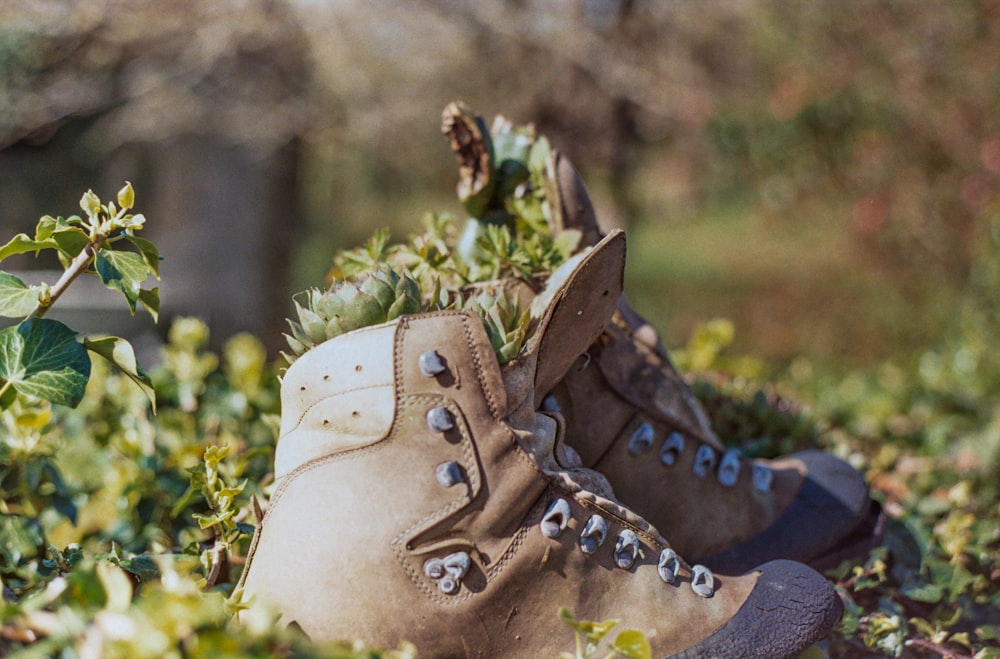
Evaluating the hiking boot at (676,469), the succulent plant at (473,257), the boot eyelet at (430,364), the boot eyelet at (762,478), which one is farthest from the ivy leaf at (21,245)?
the boot eyelet at (762,478)

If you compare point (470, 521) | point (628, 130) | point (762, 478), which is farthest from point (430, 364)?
point (628, 130)

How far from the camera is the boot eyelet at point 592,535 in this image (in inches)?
44.1

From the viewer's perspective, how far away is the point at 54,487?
1.58 m

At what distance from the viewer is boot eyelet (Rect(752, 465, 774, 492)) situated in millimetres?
1654

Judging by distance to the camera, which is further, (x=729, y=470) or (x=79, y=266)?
(x=729, y=470)

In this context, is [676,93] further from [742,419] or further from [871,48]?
[742,419]

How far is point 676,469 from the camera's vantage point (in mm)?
1529

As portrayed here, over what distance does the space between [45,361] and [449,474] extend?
1.78ft

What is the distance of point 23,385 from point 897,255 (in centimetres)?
687

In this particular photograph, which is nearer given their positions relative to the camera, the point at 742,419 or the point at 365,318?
the point at 365,318

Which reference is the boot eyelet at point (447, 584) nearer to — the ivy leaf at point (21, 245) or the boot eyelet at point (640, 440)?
the boot eyelet at point (640, 440)

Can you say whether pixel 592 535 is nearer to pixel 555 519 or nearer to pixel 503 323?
pixel 555 519

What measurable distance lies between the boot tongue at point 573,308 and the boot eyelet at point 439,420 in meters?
0.14

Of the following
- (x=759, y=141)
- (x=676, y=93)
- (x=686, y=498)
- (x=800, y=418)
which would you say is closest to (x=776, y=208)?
(x=759, y=141)
